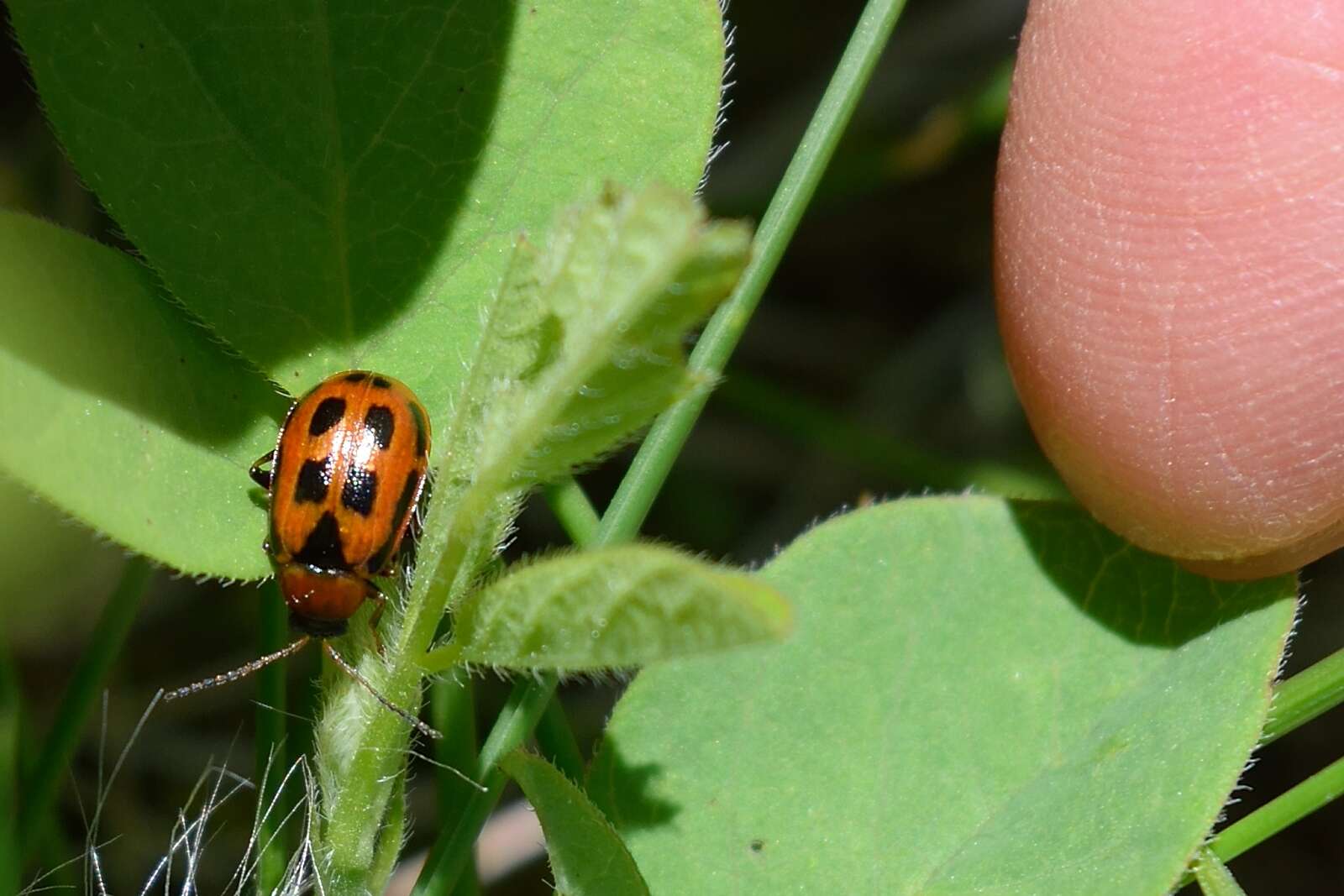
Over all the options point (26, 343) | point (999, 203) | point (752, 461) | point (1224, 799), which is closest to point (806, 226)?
point (752, 461)

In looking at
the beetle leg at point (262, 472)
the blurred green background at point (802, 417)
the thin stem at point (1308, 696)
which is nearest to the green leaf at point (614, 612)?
the beetle leg at point (262, 472)

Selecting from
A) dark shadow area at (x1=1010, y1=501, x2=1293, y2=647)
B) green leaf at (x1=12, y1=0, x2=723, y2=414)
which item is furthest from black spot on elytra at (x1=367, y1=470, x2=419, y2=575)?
dark shadow area at (x1=1010, y1=501, x2=1293, y2=647)

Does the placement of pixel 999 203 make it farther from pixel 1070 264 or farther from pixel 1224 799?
pixel 1224 799

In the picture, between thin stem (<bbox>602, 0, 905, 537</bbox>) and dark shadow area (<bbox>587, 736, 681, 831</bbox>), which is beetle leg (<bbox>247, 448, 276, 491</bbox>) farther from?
dark shadow area (<bbox>587, 736, 681, 831</bbox>)

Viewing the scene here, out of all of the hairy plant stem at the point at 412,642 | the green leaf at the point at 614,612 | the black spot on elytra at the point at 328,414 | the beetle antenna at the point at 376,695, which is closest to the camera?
the green leaf at the point at 614,612

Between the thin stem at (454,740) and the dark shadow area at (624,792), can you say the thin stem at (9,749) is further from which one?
the dark shadow area at (624,792)

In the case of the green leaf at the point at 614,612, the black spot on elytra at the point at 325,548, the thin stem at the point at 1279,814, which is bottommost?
the thin stem at the point at 1279,814

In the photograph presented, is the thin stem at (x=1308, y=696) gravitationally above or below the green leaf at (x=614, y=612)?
below
